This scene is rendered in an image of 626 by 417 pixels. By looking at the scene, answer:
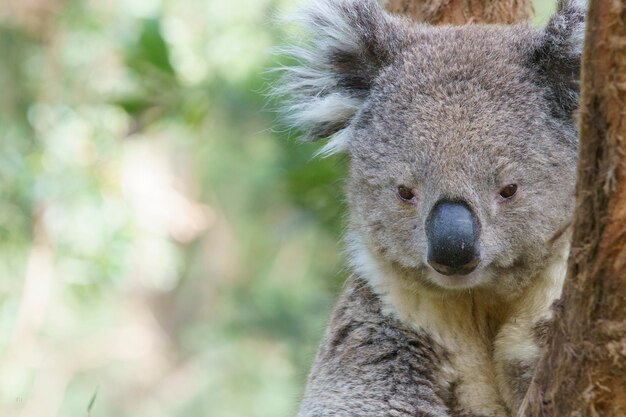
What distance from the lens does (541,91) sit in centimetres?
338

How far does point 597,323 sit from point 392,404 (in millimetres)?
1358

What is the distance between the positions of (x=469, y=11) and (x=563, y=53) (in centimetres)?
140

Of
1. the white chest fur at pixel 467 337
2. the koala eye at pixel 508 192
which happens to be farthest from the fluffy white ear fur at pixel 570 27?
the white chest fur at pixel 467 337

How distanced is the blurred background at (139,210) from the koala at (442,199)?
2216 mm

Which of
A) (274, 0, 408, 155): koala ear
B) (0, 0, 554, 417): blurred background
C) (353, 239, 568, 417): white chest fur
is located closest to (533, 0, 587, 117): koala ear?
(274, 0, 408, 155): koala ear

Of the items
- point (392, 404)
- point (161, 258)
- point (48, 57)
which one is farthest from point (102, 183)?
point (392, 404)

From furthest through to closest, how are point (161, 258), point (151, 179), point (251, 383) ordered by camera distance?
1. point (151, 179)
2. point (161, 258)
3. point (251, 383)

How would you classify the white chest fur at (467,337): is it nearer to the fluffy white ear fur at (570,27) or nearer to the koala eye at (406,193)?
the koala eye at (406,193)

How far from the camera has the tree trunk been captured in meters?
2.02

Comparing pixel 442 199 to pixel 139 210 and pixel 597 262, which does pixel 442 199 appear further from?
pixel 139 210

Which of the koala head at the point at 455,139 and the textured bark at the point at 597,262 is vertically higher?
the koala head at the point at 455,139

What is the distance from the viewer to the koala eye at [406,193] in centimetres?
327

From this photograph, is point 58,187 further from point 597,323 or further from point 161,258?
point 597,323

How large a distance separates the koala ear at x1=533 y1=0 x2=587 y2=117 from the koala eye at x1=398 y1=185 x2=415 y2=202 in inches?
23.2
